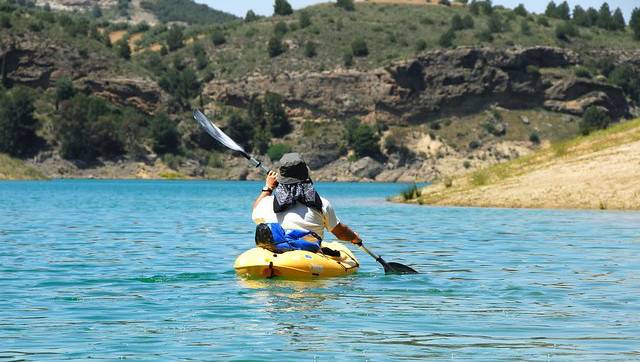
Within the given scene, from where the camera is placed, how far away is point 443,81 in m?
164

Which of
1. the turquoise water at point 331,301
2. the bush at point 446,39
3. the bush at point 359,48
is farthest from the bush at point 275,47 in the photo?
the turquoise water at point 331,301

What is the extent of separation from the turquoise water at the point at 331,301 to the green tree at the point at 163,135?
118 m

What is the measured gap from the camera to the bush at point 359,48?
171m

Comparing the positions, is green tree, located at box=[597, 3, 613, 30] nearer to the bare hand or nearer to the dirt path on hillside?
the dirt path on hillside

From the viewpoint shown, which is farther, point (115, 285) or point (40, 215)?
point (40, 215)

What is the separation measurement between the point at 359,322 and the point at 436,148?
470 feet

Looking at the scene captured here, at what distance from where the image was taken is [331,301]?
17.4 m

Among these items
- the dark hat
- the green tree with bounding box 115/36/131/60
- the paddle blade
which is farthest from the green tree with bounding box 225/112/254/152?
the dark hat

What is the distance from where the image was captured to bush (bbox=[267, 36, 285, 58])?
17188 cm

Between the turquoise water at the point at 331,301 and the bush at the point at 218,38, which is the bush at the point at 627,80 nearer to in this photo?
the bush at the point at 218,38

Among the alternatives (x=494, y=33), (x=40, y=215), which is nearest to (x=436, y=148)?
(x=494, y=33)

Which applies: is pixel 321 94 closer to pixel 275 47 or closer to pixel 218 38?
pixel 275 47

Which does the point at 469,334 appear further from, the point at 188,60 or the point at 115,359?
the point at 188,60

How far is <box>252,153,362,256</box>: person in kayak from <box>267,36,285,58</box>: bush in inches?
5999
